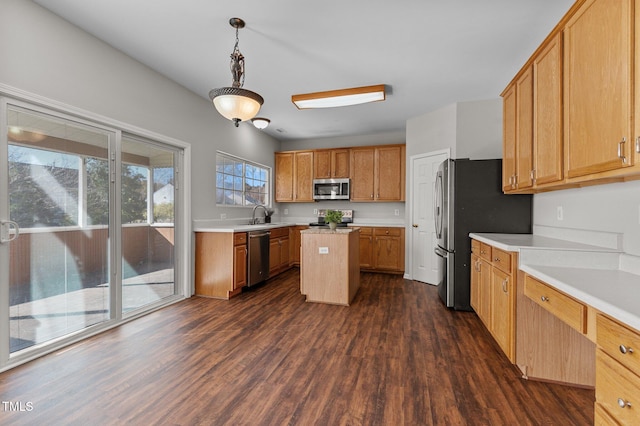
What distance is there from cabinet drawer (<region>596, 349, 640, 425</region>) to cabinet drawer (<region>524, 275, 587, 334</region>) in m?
0.16

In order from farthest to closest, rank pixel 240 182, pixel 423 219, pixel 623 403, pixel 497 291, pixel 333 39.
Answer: pixel 240 182, pixel 423 219, pixel 333 39, pixel 497 291, pixel 623 403

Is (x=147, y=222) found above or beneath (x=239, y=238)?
above

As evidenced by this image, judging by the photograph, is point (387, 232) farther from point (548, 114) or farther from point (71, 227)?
point (71, 227)

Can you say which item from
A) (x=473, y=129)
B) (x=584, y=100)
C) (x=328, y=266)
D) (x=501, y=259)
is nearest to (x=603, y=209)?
(x=501, y=259)

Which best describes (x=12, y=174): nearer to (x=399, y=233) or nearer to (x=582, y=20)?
(x=582, y=20)

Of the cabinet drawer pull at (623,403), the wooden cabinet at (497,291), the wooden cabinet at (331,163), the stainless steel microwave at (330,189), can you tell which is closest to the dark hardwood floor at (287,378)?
the wooden cabinet at (497,291)

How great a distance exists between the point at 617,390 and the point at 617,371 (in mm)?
65

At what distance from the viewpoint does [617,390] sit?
979 millimetres

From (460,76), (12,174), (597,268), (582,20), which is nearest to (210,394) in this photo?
(12,174)

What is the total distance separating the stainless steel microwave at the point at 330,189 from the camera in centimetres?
569

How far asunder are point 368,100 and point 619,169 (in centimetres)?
286

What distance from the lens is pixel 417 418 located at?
5.16 ft

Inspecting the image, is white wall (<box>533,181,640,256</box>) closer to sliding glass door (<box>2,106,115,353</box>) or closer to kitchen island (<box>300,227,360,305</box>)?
kitchen island (<box>300,227,360,305</box>)

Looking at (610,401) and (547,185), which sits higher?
(547,185)
